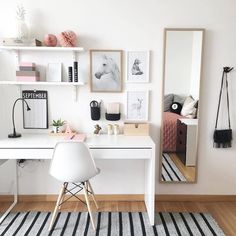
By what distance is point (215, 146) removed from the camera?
2.83 metres

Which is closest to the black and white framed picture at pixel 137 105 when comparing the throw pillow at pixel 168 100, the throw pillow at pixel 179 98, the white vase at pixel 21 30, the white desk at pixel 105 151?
the throw pillow at pixel 168 100

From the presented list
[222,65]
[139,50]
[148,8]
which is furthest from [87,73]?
[222,65]

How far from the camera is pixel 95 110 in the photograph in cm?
270

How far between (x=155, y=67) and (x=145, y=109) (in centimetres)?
47

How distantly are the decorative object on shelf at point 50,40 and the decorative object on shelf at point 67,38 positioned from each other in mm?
74

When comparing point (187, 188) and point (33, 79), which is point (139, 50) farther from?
point (187, 188)

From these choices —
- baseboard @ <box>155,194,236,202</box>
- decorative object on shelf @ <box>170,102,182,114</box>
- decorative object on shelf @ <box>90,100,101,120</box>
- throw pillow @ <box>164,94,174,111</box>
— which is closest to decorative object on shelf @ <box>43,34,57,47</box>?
decorative object on shelf @ <box>90,100,101,120</box>

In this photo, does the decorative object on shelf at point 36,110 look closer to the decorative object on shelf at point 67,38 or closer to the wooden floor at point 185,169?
the decorative object on shelf at point 67,38

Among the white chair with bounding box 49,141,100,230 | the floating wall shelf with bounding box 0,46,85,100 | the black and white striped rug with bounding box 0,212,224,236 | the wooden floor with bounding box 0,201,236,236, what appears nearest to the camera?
the white chair with bounding box 49,141,100,230

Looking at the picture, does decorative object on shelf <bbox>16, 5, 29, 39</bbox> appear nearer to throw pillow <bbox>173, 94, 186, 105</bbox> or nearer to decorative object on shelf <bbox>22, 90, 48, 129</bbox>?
decorative object on shelf <bbox>22, 90, 48, 129</bbox>

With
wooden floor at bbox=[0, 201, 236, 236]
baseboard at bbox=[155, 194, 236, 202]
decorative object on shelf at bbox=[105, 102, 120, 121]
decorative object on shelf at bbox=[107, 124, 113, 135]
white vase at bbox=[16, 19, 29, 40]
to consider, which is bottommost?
wooden floor at bbox=[0, 201, 236, 236]

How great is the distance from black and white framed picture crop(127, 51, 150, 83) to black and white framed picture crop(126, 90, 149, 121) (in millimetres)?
143

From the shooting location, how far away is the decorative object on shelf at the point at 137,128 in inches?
106

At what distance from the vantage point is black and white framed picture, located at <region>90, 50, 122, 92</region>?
2686mm
